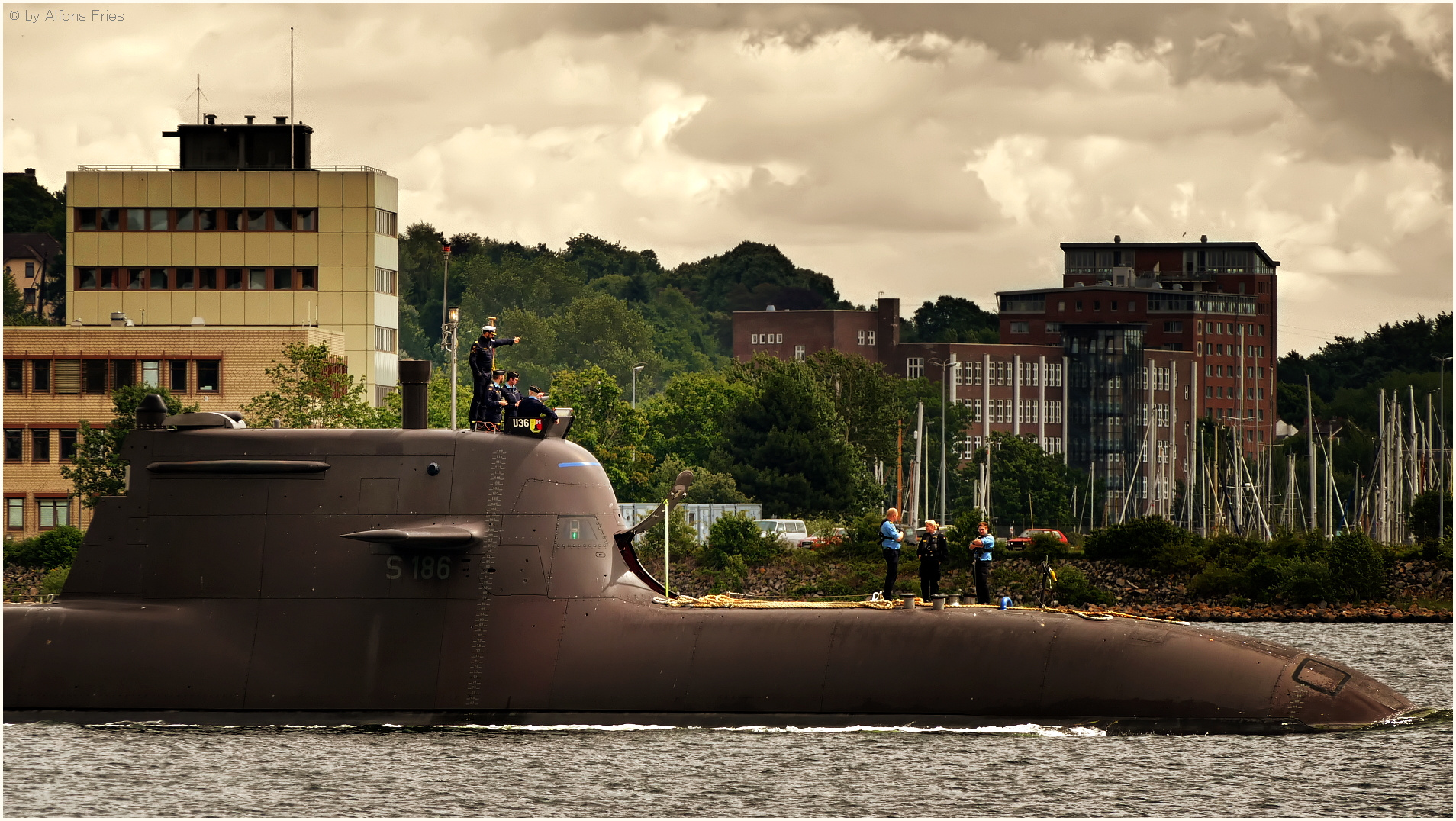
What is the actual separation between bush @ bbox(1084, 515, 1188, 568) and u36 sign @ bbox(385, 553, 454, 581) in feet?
162

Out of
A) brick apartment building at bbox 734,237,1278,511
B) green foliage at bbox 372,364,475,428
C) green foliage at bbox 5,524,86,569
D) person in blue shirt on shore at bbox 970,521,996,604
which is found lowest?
green foliage at bbox 5,524,86,569

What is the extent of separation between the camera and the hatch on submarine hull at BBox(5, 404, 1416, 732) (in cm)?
2933

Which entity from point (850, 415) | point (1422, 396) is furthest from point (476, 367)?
point (1422, 396)

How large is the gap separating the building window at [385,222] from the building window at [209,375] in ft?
51.4

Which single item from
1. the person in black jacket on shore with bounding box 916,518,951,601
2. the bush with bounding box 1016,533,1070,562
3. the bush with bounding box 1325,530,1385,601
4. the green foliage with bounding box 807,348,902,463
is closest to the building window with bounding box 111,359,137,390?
the bush with bounding box 1016,533,1070,562

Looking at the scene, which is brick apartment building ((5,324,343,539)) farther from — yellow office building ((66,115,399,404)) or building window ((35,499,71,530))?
yellow office building ((66,115,399,404))

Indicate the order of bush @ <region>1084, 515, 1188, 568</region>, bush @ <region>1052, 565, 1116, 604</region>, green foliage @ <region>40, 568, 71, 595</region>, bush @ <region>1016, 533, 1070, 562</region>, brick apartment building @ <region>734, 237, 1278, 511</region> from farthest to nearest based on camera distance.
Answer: brick apartment building @ <region>734, 237, 1278, 511</region> → bush @ <region>1016, 533, 1070, 562</region> → bush @ <region>1084, 515, 1188, 568</region> → bush @ <region>1052, 565, 1116, 604</region> → green foliage @ <region>40, 568, 71, 595</region>

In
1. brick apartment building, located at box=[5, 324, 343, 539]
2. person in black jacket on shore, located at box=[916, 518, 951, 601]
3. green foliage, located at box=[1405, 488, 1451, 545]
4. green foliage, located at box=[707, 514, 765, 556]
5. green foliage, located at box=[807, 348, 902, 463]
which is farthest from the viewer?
green foliage, located at box=[807, 348, 902, 463]

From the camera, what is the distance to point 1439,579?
74.2 metres

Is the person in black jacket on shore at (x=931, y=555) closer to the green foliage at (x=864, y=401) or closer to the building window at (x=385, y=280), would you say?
the building window at (x=385, y=280)

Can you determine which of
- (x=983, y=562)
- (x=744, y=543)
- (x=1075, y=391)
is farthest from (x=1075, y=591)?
(x=1075, y=391)

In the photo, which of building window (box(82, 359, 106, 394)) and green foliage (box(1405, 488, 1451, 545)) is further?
building window (box(82, 359, 106, 394))

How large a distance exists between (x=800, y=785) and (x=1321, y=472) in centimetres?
12973

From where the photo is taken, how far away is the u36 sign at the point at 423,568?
30031 mm
